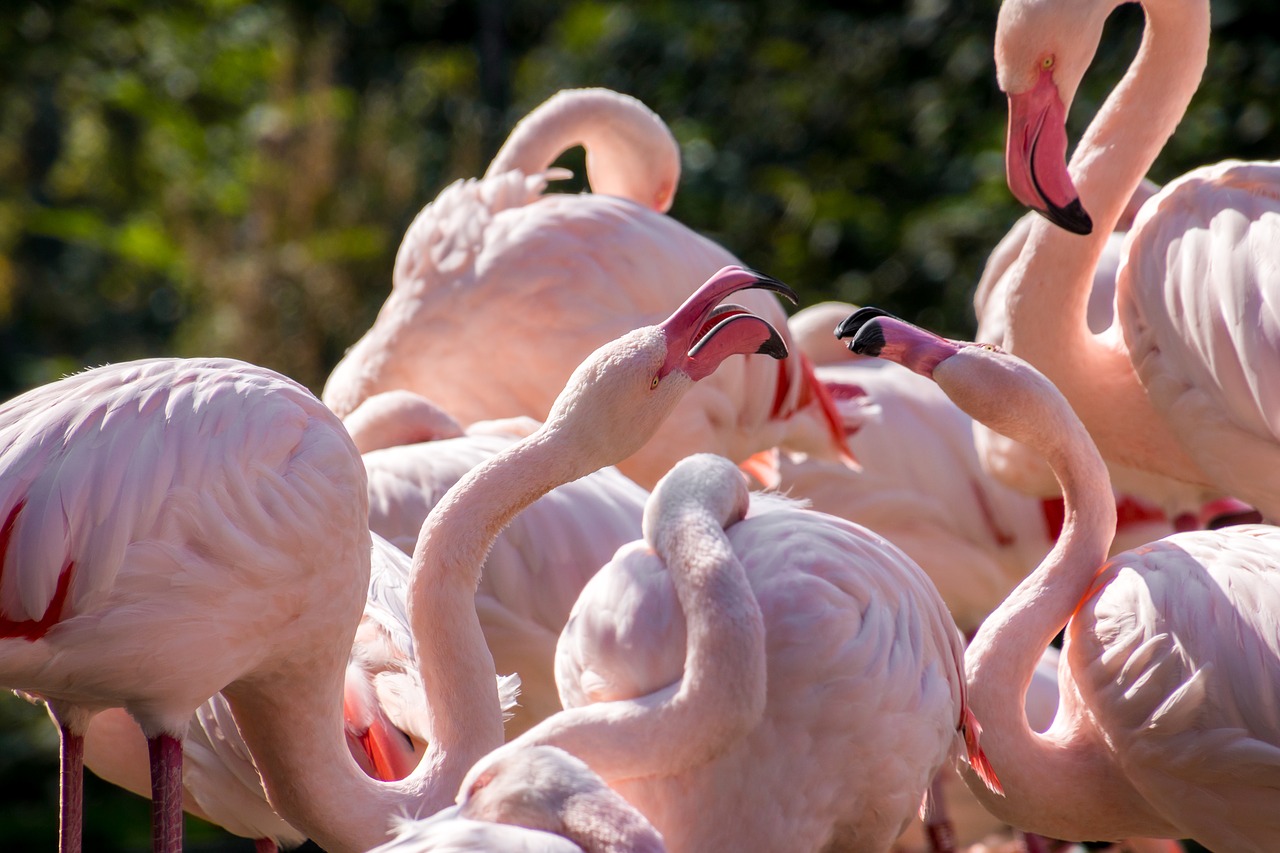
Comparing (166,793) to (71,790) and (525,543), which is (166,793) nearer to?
(71,790)

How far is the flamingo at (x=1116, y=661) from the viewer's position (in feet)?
8.99

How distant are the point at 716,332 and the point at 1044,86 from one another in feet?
4.57

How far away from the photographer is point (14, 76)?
9383mm

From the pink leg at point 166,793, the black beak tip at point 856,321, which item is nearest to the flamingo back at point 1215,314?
the black beak tip at point 856,321

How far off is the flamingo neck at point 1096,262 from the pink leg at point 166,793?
89.0 inches

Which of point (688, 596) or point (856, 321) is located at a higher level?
point (856, 321)

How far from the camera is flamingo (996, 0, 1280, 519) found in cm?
353

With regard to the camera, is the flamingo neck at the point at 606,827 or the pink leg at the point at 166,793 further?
the pink leg at the point at 166,793

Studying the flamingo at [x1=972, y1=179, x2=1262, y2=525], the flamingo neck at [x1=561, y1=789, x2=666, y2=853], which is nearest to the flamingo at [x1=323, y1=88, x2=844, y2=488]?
the flamingo at [x1=972, y1=179, x2=1262, y2=525]

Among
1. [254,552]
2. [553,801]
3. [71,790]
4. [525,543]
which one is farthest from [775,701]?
[71,790]

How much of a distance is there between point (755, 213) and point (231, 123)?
527 cm

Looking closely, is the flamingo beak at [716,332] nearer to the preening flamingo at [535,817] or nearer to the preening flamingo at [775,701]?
the preening flamingo at [775,701]

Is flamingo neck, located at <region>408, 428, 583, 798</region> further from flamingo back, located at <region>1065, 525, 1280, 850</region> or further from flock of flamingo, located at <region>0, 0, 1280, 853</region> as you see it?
flamingo back, located at <region>1065, 525, 1280, 850</region>

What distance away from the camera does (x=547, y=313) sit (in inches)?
177
